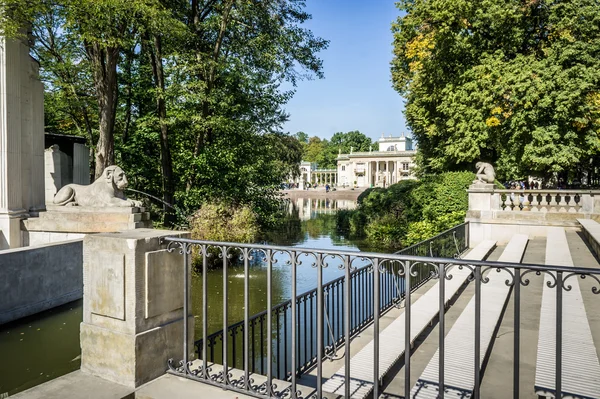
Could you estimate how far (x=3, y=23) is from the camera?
9.43 m

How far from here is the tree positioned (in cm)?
1741

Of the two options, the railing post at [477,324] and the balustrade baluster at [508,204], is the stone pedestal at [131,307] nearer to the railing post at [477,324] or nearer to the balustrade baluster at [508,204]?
the railing post at [477,324]

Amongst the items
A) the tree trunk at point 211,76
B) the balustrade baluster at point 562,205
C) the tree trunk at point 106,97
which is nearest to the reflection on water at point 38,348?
the tree trunk at point 106,97

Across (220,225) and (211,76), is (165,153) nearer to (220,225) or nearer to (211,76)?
(211,76)

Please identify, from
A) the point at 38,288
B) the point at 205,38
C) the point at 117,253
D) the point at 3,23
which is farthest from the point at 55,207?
the point at 205,38

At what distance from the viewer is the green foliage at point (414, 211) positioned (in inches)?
679

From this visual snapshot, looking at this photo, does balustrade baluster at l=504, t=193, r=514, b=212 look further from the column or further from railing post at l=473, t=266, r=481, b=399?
the column

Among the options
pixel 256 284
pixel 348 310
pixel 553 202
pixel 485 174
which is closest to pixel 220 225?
pixel 256 284

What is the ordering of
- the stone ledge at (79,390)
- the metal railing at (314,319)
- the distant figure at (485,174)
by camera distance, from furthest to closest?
the distant figure at (485,174), the metal railing at (314,319), the stone ledge at (79,390)

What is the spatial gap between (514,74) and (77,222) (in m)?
17.3

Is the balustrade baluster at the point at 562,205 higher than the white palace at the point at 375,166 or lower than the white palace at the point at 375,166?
lower

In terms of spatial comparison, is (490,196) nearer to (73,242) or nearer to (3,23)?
(73,242)

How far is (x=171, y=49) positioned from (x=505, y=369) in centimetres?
1519

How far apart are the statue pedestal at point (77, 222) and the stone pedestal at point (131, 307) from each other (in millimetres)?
6906
